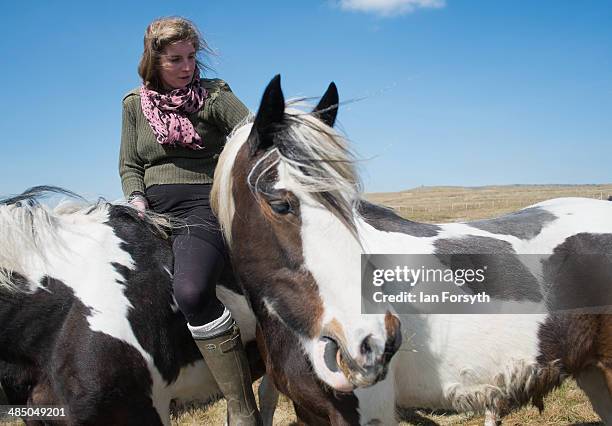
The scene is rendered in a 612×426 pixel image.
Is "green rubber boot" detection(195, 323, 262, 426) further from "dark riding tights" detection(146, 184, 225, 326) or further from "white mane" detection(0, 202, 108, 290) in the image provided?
"white mane" detection(0, 202, 108, 290)

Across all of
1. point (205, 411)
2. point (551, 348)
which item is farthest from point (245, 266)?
point (205, 411)

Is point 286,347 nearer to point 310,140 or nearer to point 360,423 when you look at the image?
point 360,423

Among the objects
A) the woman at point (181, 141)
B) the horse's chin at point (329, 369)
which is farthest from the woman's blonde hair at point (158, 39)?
the horse's chin at point (329, 369)

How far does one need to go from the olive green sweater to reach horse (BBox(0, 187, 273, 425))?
297 mm

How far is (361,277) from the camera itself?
6.30 ft

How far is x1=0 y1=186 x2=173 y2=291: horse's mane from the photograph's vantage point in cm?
256

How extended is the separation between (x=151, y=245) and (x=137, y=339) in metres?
0.57

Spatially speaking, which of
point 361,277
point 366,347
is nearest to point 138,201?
point 361,277

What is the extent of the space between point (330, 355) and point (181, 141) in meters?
1.60

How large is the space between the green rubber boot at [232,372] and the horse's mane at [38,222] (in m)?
0.76

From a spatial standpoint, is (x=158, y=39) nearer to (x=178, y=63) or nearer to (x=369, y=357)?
(x=178, y=63)

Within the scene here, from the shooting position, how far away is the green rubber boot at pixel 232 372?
2.49 metres

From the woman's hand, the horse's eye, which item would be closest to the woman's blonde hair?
the woman's hand

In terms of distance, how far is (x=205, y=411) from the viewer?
539 centimetres
